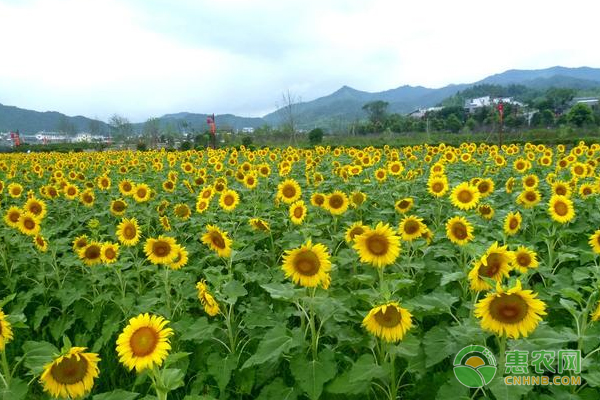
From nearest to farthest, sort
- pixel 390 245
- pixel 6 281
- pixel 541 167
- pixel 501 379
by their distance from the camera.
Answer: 1. pixel 501 379
2. pixel 390 245
3. pixel 6 281
4. pixel 541 167

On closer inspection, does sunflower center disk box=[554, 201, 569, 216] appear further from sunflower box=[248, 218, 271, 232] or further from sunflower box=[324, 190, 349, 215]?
sunflower box=[248, 218, 271, 232]

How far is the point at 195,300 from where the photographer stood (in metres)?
4.08

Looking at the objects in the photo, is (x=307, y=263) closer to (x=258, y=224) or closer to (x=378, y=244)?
(x=378, y=244)

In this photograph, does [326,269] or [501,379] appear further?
[326,269]

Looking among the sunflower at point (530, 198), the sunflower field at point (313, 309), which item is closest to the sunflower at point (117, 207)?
the sunflower field at point (313, 309)

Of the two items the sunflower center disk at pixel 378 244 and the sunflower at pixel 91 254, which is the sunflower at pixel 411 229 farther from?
the sunflower at pixel 91 254

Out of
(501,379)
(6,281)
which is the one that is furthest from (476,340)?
(6,281)

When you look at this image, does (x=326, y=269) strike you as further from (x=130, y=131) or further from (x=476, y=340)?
(x=130, y=131)

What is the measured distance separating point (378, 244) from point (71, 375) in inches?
78.7

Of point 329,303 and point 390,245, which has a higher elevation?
point 390,245

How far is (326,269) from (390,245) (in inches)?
20.9

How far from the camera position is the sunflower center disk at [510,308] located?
2.11 m

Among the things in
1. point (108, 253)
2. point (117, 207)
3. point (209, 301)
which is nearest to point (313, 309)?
point (209, 301)

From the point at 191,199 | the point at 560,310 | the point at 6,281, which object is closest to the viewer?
the point at 560,310
